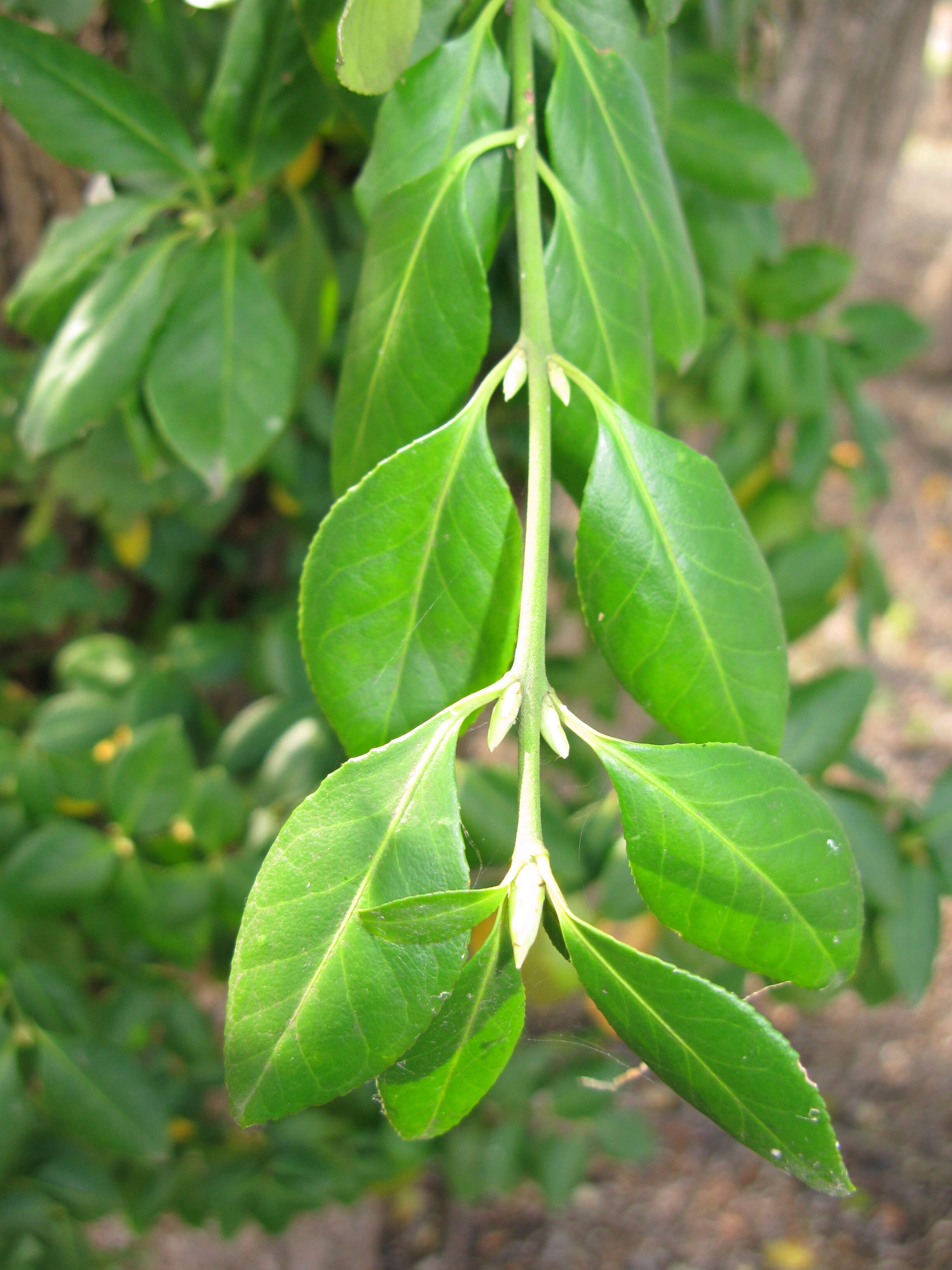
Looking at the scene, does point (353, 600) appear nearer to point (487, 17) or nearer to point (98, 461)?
point (487, 17)

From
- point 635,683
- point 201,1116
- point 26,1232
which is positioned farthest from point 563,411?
point 201,1116

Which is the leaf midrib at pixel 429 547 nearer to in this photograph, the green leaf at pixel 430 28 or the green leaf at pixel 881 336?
the green leaf at pixel 430 28

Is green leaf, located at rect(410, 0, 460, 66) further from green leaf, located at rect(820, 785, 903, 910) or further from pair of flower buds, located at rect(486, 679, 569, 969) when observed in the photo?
green leaf, located at rect(820, 785, 903, 910)

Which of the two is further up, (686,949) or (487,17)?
(487,17)

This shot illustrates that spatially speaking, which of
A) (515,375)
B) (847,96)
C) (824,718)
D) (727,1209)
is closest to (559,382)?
(515,375)

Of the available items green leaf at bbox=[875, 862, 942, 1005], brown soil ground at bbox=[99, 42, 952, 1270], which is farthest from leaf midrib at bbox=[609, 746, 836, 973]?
brown soil ground at bbox=[99, 42, 952, 1270]

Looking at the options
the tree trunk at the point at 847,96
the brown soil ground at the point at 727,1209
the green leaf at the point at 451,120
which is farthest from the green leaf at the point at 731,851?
the brown soil ground at the point at 727,1209
